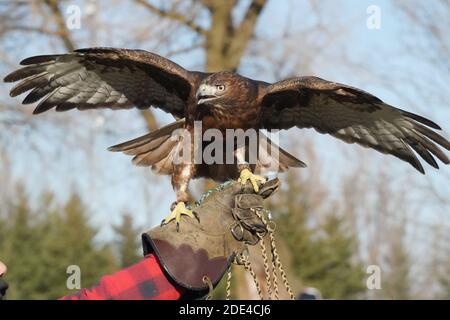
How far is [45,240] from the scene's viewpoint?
19.9 m

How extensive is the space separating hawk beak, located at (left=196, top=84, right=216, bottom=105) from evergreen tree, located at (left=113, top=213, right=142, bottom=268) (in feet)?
54.2

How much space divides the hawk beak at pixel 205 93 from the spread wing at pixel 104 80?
27 cm

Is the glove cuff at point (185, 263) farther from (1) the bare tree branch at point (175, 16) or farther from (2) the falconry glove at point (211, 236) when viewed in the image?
(1) the bare tree branch at point (175, 16)

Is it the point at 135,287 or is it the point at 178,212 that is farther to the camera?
the point at 178,212

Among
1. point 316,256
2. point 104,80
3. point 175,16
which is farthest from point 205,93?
point 316,256

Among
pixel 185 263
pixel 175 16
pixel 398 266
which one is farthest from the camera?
pixel 398 266

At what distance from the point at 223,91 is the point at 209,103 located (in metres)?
0.14

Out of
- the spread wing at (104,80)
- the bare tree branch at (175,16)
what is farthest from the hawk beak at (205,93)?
the bare tree branch at (175,16)

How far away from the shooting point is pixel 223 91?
5.78 metres

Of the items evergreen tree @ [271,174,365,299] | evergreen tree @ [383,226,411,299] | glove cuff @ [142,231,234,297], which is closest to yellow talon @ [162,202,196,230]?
glove cuff @ [142,231,234,297]

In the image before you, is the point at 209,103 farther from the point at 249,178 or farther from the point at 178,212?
the point at 178,212
